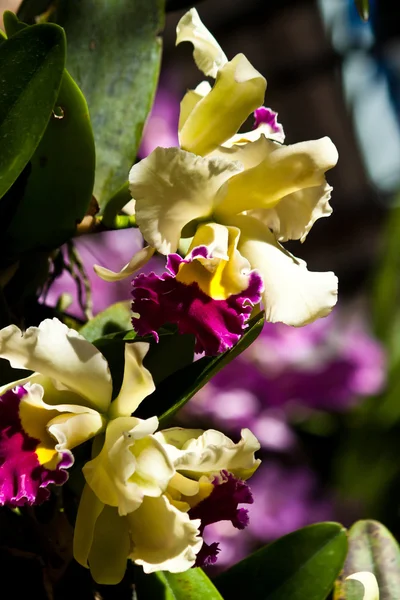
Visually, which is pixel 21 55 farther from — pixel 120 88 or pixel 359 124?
pixel 359 124

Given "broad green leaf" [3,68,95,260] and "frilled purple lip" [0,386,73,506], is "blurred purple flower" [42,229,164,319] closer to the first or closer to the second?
"broad green leaf" [3,68,95,260]

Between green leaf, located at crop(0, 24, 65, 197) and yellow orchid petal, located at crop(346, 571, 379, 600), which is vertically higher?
green leaf, located at crop(0, 24, 65, 197)

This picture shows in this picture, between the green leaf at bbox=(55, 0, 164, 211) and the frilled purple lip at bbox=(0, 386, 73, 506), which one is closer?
the frilled purple lip at bbox=(0, 386, 73, 506)

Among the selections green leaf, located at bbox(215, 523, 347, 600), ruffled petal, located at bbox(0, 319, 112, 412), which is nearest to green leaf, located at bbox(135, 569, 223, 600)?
green leaf, located at bbox(215, 523, 347, 600)

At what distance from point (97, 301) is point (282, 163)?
84 centimetres

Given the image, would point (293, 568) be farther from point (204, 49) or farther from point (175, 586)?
point (204, 49)

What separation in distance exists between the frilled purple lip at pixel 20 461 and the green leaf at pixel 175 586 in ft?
0.51

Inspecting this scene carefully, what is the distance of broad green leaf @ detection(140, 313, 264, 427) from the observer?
0.45m

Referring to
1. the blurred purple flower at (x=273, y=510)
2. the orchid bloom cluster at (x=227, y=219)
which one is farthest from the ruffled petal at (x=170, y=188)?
the blurred purple flower at (x=273, y=510)

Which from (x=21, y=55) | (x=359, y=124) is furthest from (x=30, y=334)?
(x=359, y=124)

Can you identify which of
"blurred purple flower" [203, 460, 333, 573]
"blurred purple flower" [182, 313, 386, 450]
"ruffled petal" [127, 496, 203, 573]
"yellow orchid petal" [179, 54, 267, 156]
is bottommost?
"blurred purple flower" [203, 460, 333, 573]

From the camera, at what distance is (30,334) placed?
42 centimetres

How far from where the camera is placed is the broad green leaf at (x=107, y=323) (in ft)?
1.89

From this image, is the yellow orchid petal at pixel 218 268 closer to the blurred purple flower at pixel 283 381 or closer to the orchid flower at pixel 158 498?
the orchid flower at pixel 158 498
